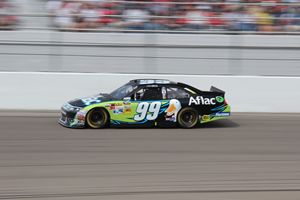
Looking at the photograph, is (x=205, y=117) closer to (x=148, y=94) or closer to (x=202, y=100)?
(x=202, y=100)

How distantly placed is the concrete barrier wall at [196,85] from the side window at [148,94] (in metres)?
2.82

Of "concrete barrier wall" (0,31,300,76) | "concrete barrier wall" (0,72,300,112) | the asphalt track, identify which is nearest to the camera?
the asphalt track

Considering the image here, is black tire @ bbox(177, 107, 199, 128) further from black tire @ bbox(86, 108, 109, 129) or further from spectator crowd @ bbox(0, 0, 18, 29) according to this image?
spectator crowd @ bbox(0, 0, 18, 29)

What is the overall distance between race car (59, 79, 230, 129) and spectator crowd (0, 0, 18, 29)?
15.2 ft

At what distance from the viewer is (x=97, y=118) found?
1185cm

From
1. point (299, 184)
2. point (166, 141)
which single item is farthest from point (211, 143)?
point (299, 184)

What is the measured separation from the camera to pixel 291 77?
15.0 metres

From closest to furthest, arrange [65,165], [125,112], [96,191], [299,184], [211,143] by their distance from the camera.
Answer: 1. [96,191]
2. [299,184]
3. [65,165]
4. [211,143]
5. [125,112]

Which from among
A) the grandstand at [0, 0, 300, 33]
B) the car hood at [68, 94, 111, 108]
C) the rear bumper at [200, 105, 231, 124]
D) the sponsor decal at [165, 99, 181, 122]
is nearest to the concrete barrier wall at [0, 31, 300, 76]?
the grandstand at [0, 0, 300, 33]

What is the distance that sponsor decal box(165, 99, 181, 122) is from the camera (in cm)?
1209

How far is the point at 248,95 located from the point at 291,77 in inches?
49.0

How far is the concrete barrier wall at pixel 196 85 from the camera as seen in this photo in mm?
14711

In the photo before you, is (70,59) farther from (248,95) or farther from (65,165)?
(65,165)

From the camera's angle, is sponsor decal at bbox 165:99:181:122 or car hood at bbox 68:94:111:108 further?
sponsor decal at bbox 165:99:181:122
